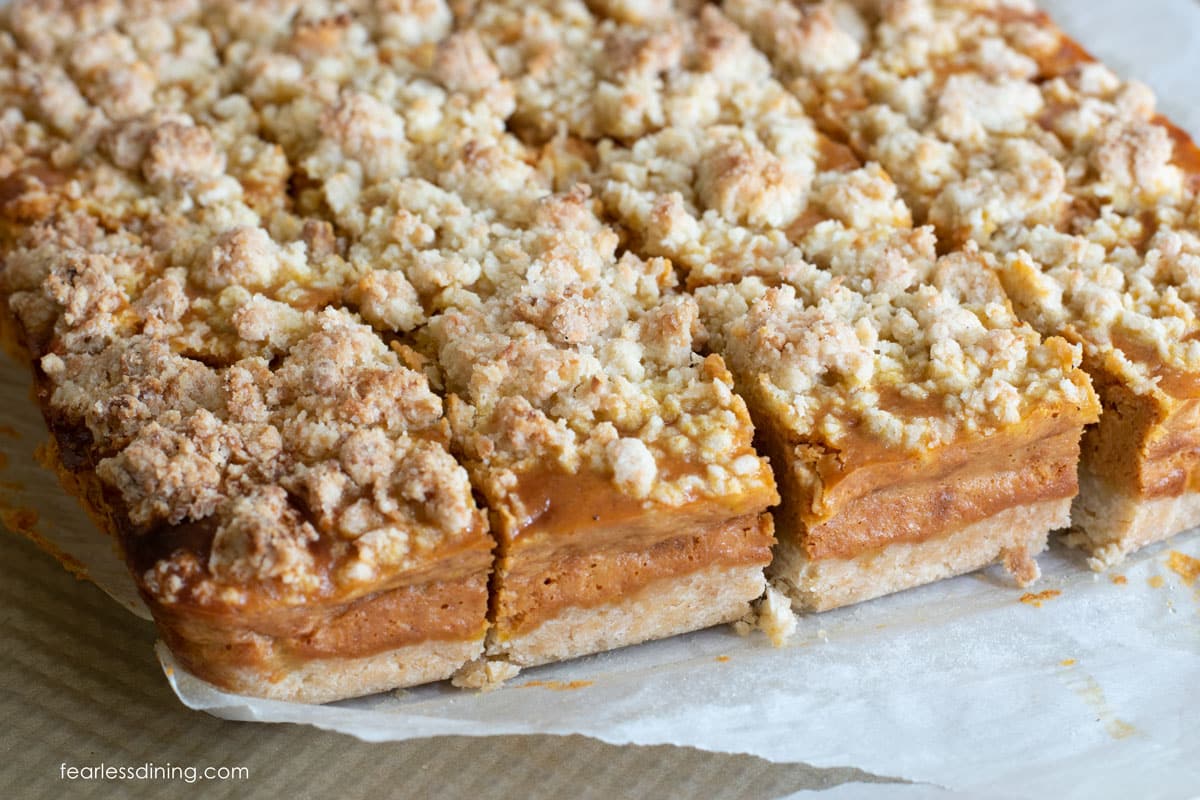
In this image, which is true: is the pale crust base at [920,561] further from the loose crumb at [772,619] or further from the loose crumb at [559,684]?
the loose crumb at [559,684]

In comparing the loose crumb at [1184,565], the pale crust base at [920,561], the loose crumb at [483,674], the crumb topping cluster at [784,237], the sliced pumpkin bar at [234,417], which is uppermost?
the crumb topping cluster at [784,237]

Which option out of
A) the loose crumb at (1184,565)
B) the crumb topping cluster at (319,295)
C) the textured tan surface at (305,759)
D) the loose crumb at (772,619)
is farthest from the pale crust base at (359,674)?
the loose crumb at (1184,565)

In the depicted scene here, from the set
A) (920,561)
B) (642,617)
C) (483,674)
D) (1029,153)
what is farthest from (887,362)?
(483,674)

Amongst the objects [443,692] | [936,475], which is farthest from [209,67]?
[936,475]

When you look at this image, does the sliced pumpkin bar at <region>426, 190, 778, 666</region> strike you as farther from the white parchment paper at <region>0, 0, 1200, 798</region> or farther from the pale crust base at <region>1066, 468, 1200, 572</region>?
the pale crust base at <region>1066, 468, 1200, 572</region>

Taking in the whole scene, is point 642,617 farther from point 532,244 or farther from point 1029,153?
point 1029,153

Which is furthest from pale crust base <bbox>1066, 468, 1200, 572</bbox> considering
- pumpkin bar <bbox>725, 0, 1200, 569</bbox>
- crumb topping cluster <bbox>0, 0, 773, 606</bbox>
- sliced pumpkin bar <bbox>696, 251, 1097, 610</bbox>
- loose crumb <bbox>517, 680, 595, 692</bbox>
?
loose crumb <bbox>517, 680, 595, 692</bbox>
